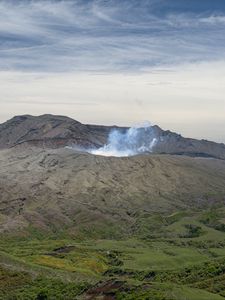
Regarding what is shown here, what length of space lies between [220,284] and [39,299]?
43.4 metres

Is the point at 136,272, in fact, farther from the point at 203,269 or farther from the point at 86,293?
the point at 86,293

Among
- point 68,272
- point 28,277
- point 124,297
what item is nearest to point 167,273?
point 68,272

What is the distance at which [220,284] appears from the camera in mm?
149500

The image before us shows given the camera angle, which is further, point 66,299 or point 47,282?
point 47,282

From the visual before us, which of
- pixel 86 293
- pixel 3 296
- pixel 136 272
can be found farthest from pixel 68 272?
pixel 86 293

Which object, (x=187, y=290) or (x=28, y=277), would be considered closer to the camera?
(x=187, y=290)

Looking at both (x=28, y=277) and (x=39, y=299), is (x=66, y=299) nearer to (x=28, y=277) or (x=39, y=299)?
(x=39, y=299)

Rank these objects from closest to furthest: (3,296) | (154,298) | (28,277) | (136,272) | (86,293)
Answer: (154,298) → (86,293) → (3,296) → (28,277) → (136,272)

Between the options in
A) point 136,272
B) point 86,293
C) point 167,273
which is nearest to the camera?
point 86,293

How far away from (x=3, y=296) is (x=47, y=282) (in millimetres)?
12533

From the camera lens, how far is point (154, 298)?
124 m

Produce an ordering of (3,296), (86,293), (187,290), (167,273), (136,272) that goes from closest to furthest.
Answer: (187,290) < (86,293) < (3,296) < (167,273) < (136,272)

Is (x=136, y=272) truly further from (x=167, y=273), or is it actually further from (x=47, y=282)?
(x=47, y=282)

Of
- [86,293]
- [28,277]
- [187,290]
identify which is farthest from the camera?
[28,277]
